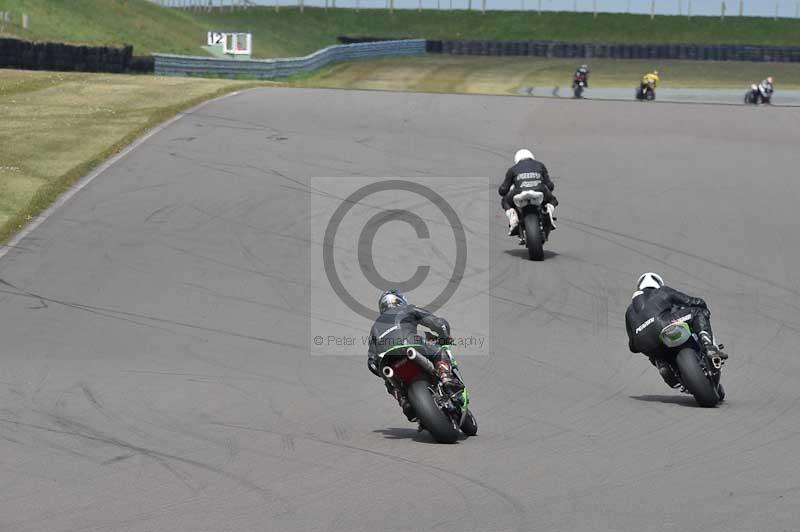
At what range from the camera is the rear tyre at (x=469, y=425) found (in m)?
9.67

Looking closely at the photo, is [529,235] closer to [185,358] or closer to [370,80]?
[185,358]

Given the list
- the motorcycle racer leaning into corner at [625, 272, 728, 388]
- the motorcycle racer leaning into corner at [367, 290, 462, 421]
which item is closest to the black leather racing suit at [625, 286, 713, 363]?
the motorcycle racer leaning into corner at [625, 272, 728, 388]

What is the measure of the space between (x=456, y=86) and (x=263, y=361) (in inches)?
1544

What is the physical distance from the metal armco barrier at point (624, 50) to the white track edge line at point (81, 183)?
37.7 meters

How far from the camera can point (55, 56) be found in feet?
115

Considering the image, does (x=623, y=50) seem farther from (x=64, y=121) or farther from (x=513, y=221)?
(x=513, y=221)

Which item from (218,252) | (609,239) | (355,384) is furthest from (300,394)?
(609,239)

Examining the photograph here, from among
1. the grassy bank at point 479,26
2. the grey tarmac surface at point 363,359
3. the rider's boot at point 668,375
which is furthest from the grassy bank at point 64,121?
the grassy bank at point 479,26

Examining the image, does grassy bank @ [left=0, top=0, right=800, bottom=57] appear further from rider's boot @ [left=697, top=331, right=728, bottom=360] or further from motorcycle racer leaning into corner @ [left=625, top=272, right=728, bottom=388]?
rider's boot @ [left=697, top=331, right=728, bottom=360]

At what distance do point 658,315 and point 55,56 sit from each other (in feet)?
89.0

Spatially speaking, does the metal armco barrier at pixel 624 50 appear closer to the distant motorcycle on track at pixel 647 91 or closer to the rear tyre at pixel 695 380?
the distant motorcycle on track at pixel 647 91

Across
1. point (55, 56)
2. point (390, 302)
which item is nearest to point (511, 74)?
point (55, 56)

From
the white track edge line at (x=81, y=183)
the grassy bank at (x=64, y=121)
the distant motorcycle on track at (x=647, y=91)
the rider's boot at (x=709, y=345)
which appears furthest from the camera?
the distant motorcycle on track at (x=647, y=91)

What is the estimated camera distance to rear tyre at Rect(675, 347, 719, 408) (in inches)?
415
